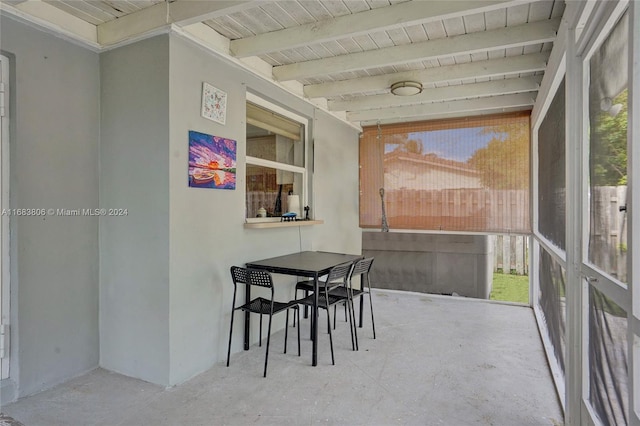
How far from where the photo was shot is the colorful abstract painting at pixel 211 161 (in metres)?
2.88

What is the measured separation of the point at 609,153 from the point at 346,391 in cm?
219

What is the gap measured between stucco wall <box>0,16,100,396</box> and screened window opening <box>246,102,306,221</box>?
4.38 feet

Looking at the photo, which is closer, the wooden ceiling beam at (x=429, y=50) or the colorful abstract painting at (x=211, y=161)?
the wooden ceiling beam at (x=429, y=50)

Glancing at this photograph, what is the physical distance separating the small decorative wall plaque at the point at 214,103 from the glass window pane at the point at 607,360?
2.85 m

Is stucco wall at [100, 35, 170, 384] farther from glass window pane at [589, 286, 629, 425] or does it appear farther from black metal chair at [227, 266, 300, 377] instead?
glass window pane at [589, 286, 629, 425]

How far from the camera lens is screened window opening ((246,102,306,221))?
365 cm

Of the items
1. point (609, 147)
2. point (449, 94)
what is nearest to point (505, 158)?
point (449, 94)

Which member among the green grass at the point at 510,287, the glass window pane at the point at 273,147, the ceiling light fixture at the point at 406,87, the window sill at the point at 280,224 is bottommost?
the green grass at the point at 510,287

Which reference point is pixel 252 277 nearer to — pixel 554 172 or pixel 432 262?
pixel 554 172

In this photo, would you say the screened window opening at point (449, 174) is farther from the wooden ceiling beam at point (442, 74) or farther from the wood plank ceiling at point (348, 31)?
the wooden ceiling beam at point (442, 74)

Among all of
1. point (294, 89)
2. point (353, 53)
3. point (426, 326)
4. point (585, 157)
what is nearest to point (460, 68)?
point (353, 53)

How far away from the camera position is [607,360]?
5.16 ft

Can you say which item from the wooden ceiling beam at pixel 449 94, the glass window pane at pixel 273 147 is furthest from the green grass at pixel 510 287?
the glass window pane at pixel 273 147

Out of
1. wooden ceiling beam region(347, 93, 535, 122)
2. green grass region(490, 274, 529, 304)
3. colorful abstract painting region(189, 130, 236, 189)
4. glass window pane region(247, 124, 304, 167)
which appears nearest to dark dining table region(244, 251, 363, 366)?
colorful abstract painting region(189, 130, 236, 189)
